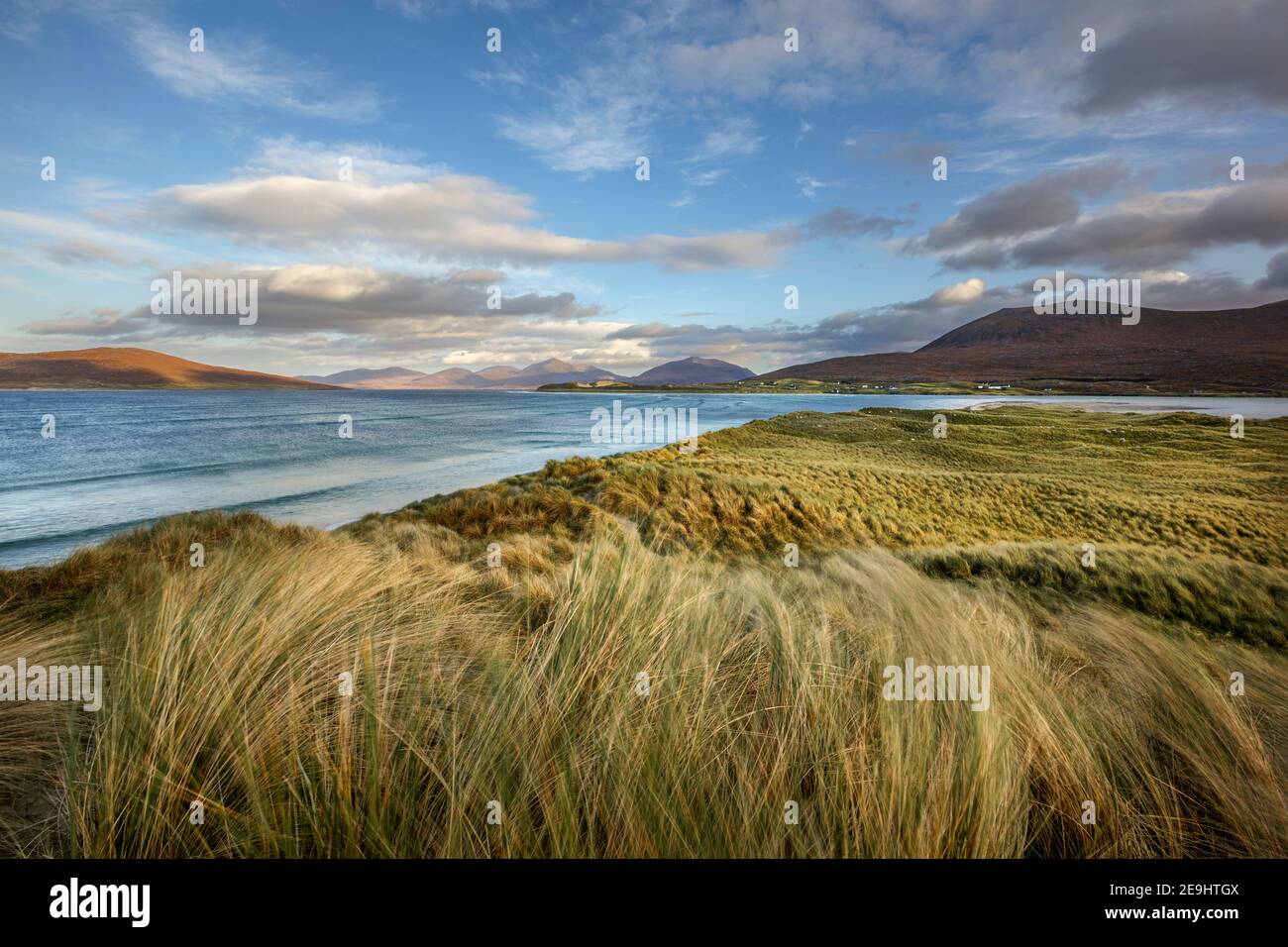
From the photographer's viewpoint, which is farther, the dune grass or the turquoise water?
the turquoise water

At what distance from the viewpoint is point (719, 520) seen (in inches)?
454

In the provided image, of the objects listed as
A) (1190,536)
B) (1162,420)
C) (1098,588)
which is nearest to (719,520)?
(1098,588)

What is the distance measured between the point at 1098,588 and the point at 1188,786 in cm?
859

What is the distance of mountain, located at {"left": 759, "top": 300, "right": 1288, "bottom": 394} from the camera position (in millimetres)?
48000

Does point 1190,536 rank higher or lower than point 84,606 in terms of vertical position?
lower

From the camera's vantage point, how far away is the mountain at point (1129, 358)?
157 feet
